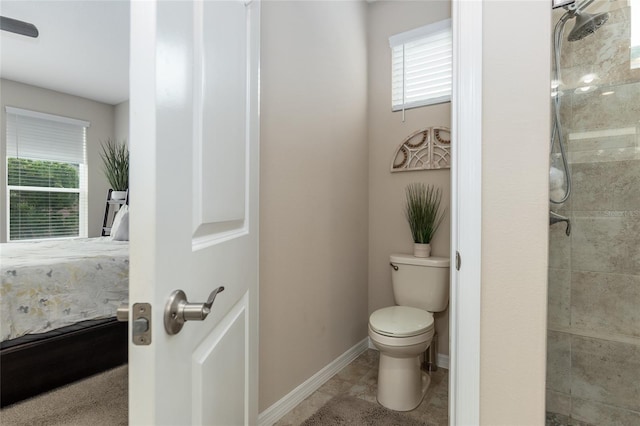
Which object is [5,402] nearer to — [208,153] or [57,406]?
[57,406]

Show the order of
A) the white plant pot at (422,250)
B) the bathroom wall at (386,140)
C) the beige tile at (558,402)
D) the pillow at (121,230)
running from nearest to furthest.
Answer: the beige tile at (558,402) < the white plant pot at (422,250) < the bathroom wall at (386,140) < the pillow at (121,230)

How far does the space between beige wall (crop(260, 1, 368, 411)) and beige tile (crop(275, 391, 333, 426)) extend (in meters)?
0.11

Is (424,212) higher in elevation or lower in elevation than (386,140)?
lower

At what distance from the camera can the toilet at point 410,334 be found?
5.58 feet

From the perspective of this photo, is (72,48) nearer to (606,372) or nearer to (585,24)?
(585,24)

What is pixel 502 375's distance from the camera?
3.21 feet

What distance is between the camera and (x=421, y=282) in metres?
2.13

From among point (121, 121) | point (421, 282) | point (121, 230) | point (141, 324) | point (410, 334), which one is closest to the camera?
point (141, 324)

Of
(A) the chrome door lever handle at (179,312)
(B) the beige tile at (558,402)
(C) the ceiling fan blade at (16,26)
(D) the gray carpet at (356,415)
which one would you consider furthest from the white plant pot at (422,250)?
(C) the ceiling fan blade at (16,26)

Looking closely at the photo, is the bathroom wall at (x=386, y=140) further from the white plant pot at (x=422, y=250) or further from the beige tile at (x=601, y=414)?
the beige tile at (x=601, y=414)

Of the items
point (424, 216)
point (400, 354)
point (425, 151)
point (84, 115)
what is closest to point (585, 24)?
point (425, 151)

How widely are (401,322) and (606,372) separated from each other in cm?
85

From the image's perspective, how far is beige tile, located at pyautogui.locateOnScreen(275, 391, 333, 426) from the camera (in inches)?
64.2

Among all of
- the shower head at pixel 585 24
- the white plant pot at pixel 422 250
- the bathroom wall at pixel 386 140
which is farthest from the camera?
the bathroom wall at pixel 386 140
